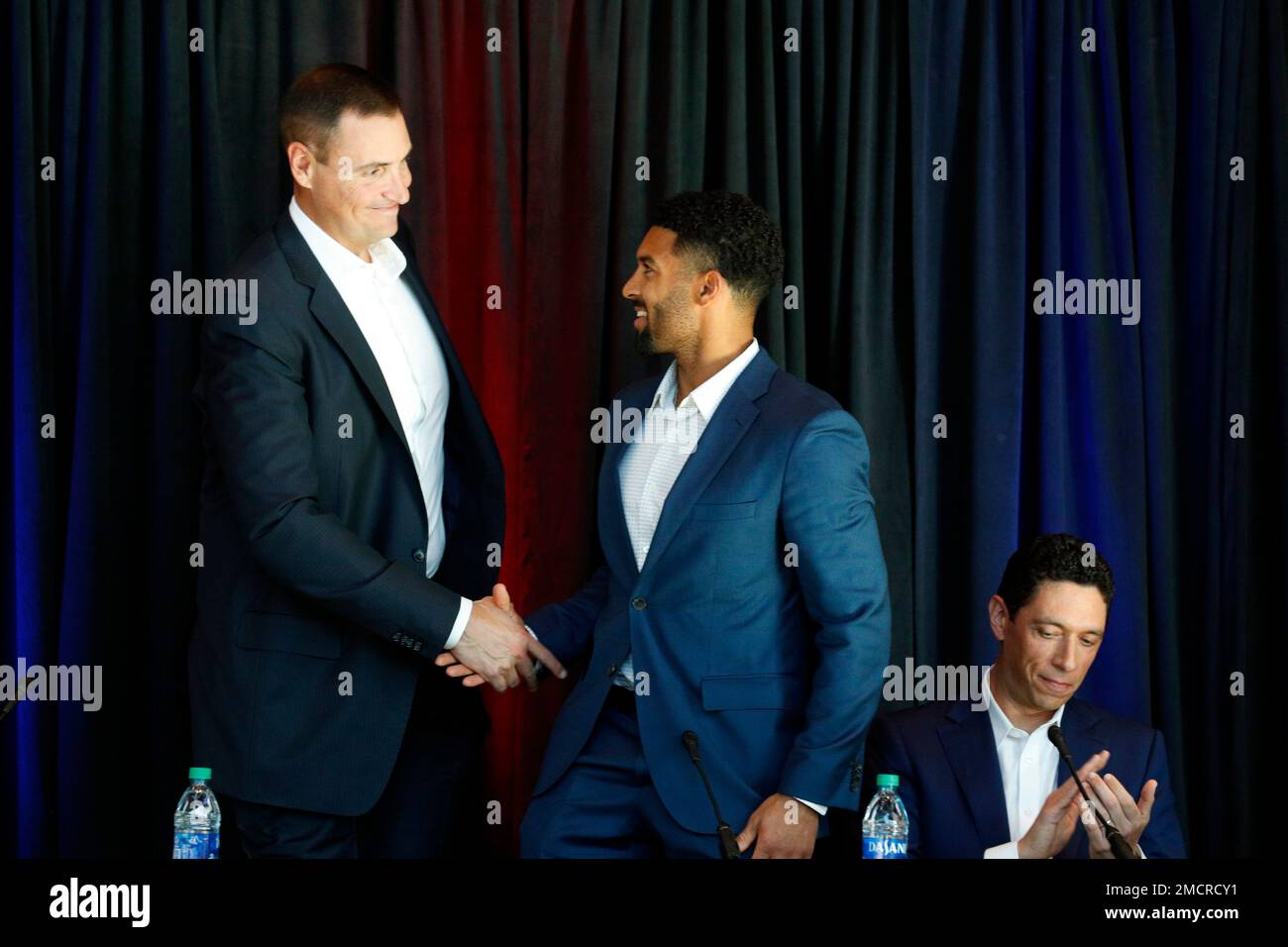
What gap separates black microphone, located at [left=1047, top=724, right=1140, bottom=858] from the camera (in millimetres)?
2213

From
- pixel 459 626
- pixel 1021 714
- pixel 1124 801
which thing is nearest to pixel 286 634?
pixel 459 626

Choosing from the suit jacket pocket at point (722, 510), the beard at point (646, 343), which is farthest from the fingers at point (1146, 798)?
the beard at point (646, 343)

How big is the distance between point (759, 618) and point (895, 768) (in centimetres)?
48

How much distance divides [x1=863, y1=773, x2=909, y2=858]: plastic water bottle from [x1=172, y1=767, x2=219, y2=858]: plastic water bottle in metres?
1.15

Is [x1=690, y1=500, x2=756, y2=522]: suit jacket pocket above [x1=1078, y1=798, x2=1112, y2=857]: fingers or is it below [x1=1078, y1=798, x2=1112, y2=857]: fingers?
above

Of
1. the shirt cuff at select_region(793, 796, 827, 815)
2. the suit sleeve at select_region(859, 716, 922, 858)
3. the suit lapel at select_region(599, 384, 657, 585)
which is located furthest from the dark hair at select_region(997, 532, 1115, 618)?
the suit lapel at select_region(599, 384, 657, 585)

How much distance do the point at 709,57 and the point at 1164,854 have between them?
2.15m

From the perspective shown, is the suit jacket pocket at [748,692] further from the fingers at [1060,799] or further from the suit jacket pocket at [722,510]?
the fingers at [1060,799]

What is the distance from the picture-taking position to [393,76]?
373 cm

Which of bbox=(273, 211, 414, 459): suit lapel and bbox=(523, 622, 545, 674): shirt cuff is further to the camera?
bbox=(523, 622, 545, 674): shirt cuff

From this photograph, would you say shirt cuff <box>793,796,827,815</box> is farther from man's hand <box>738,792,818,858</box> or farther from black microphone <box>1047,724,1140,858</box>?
black microphone <box>1047,724,1140,858</box>

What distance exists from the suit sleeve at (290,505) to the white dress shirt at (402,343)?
0.18 metres
